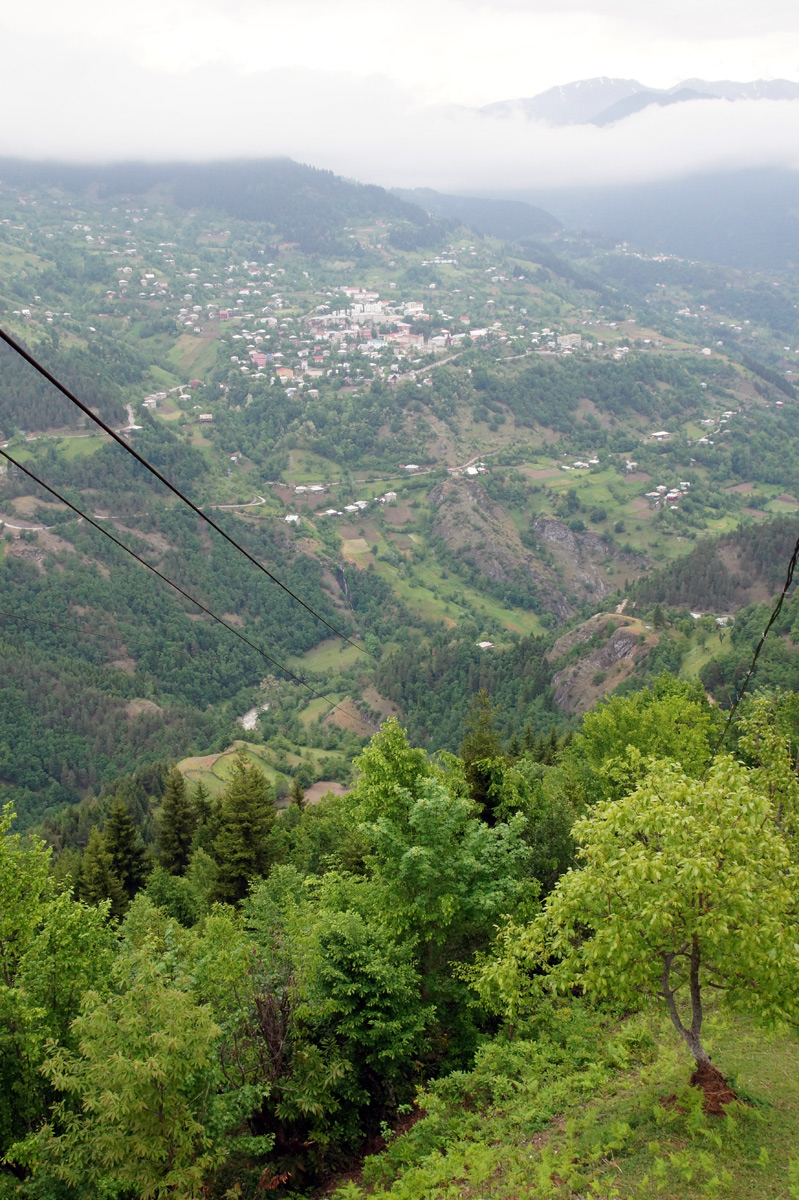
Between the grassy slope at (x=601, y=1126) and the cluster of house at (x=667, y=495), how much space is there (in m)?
182

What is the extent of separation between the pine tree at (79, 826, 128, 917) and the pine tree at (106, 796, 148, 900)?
7.30 ft

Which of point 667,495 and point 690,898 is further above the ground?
point 690,898

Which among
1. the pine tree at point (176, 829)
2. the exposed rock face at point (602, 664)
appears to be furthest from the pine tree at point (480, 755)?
the exposed rock face at point (602, 664)

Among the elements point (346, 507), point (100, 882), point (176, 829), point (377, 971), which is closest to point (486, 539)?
point (346, 507)

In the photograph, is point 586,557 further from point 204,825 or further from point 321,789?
point 204,825

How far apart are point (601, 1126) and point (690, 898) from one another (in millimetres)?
5581

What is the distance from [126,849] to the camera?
4178cm

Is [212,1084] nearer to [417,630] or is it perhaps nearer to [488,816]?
[488,816]

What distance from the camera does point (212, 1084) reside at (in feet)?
42.8

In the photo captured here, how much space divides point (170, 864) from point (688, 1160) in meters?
39.3

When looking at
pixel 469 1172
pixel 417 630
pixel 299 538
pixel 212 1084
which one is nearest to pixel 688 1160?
pixel 469 1172

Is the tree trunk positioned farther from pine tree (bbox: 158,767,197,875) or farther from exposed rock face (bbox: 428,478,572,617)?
exposed rock face (bbox: 428,478,572,617)

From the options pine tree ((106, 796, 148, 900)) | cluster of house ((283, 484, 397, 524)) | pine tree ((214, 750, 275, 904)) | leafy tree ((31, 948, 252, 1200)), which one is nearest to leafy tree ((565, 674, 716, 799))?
pine tree ((214, 750, 275, 904))

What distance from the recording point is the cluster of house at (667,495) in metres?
188
